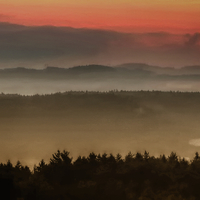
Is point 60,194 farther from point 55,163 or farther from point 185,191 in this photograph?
point 55,163

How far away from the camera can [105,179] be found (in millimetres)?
80500

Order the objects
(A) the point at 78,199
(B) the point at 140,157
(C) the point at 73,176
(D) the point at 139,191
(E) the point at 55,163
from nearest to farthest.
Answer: (A) the point at 78,199 < (D) the point at 139,191 < (C) the point at 73,176 < (E) the point at 55,163 < (B) the point at 140,157

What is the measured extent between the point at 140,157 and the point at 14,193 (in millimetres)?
41071

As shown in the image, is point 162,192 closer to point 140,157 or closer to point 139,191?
point 139,191

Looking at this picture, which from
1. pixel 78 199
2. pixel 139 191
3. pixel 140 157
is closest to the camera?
pixel 78 199

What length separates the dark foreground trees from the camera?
2657 inches

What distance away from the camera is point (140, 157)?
102 m

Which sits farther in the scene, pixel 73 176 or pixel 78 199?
pixel 73 176

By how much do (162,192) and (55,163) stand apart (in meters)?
28.0

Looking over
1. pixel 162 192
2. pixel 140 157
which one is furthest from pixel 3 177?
pixel 140 157

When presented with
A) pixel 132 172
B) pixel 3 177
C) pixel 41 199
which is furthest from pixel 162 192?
pixel 3 177

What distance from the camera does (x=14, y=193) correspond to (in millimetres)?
65438

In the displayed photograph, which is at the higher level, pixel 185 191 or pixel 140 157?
pixel 140 157

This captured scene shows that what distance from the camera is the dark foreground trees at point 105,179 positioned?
6750 cm
